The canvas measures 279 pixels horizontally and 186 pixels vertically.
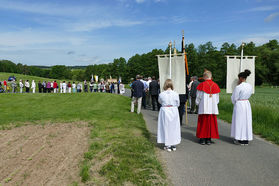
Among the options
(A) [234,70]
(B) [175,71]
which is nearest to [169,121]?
(B) [175,71]

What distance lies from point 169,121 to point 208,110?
1.36 m

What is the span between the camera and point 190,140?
7.52 m

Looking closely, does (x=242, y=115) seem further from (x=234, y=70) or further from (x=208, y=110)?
(x=234, y=70)

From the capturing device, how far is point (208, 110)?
22.5ft

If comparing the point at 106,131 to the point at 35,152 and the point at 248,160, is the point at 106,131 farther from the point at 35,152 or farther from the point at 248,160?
the point at 248,160

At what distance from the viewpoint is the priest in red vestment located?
22.5 feet

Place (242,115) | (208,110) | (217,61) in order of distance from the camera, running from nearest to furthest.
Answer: (208,110) < (242,115) < (217,61)

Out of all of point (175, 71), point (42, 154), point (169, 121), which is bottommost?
point (42, 154)

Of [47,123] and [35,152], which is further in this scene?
[47,123]

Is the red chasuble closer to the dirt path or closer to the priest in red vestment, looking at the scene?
Result: the priest in red vestment

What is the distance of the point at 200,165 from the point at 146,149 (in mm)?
1574

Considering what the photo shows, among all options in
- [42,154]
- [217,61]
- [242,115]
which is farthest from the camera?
[217,61]

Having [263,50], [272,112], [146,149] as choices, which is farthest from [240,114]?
[263,50]

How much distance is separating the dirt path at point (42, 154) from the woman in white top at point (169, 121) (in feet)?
7.43
